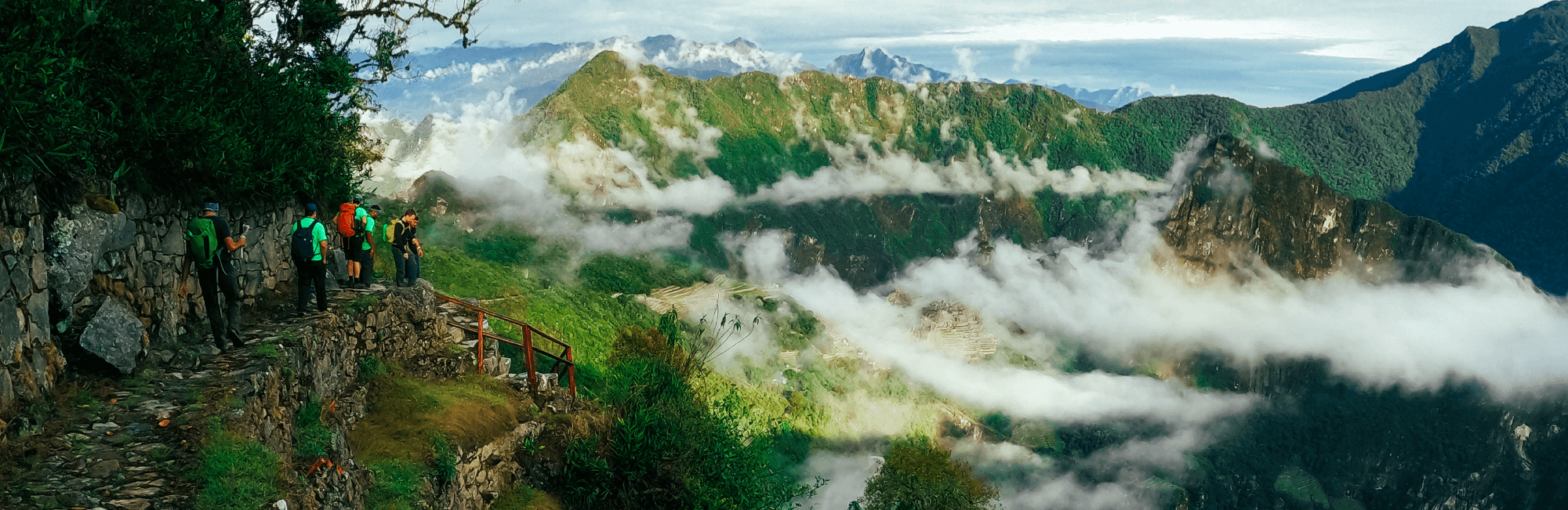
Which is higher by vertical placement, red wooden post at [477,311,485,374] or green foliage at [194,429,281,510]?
green foliage at [194,429,281,510]

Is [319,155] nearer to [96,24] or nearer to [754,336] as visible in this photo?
[96,24]

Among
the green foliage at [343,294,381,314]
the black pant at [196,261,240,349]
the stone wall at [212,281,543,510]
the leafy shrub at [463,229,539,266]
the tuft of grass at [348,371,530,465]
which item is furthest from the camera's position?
the leafy shrub at [463,229,539,266]

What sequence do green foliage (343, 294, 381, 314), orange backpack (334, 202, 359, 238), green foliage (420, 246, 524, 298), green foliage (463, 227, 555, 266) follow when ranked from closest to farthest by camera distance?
green foliage (343, 294, 381, 314), orange backpack (334, 202, 359, 238), green foliage (420, 246, 524, 298), green foliage (463, 227, 555, 266)

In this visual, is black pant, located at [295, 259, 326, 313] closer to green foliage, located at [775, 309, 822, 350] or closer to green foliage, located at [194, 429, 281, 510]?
green foliage, located at [194, 429, 281, 510]

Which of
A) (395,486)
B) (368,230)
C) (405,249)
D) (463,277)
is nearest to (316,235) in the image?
(368,230)

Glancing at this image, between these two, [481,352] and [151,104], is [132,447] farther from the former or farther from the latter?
[481,352]

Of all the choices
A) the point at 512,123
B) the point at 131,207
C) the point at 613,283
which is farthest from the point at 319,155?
the point at 512,123

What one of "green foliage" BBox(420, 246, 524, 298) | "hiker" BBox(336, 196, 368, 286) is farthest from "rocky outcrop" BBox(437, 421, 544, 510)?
"green foliage" BBox(420, 246, 524, 298)
